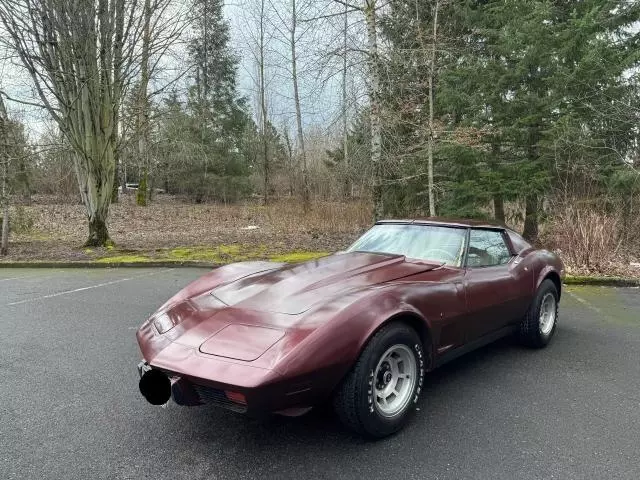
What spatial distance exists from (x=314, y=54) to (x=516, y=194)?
236 inches

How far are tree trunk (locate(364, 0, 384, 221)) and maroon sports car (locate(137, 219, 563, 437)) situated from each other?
280 inches

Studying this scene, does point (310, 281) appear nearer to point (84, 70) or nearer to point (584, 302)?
point (584, 302)

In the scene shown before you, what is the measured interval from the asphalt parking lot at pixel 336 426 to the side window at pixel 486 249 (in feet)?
2.95

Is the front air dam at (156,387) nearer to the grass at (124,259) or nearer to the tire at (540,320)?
the tire at (540,320)

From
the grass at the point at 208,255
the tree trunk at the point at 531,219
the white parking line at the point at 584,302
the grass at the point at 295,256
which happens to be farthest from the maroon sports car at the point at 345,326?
the tree trunk at the point at 531,219

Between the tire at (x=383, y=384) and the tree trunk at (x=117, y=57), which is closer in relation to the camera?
the tire at (x=383, y=384)

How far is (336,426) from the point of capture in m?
2.88

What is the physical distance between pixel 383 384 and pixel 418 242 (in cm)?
161

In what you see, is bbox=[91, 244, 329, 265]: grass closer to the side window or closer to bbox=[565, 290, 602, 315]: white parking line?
bbox=[565, 290, 602, 315]: white parking line

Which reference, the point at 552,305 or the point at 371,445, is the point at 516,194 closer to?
the point at 552,305

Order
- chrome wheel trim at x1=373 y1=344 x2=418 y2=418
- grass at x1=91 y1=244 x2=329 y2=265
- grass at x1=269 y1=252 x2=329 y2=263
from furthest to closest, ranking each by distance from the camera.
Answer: grass at x1=91 y1=244 x2=329 y2=265 → grass at x1=269 y1=252 x2=329 y2=263 → chrome wheel trim at x1=373 y1=344 x2=418 y2=418

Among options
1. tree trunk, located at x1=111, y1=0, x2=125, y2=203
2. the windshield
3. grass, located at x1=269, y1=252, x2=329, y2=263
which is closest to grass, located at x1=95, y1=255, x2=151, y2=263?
grass, located at x1=269, y1=252, x2=329, y2=263

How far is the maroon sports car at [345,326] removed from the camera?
94.0 inches

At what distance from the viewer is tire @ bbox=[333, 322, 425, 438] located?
100 inches
